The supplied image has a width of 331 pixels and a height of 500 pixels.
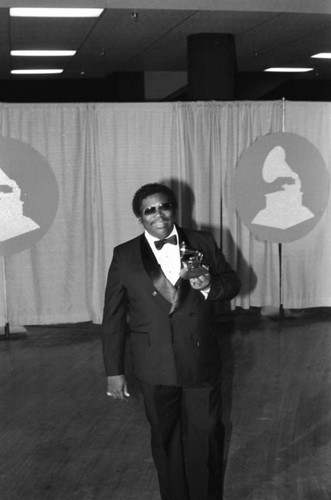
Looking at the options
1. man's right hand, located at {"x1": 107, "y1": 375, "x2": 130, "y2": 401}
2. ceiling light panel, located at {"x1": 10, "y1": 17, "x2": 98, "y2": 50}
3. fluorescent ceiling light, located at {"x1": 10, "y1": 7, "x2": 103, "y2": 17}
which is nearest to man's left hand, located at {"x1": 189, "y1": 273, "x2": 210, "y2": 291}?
man's right hand, located at {"x1": 107, "y1": 375, "x2": 130, "y2": 401}

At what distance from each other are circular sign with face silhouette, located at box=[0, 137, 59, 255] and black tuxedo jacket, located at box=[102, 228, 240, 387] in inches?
147

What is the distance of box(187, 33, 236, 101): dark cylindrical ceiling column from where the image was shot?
25.5 feet

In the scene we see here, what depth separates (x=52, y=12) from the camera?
652 cm

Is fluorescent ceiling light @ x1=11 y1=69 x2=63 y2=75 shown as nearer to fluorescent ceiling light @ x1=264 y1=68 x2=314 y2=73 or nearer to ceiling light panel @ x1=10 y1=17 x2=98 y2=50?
ceiling light panel @ x1=10 y1=17 x2=98 y2=50

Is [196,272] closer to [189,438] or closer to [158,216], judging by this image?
[158,216]

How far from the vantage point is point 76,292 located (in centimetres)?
715

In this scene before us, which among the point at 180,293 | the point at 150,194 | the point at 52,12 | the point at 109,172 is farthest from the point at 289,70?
the point at 180,293

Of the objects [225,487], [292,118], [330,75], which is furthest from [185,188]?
[330,75]

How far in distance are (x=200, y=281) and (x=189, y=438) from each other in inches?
29.7

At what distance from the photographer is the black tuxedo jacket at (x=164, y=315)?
318 centimetres

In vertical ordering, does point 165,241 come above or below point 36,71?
below

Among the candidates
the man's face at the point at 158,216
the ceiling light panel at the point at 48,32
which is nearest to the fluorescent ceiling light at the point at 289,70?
the ceiling light panel at the point at 48,32

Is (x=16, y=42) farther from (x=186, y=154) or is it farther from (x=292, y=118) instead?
(x=292, y=118)

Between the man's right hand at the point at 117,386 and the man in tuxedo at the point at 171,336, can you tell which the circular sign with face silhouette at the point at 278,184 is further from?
the man's right hand at the point at 117,386
